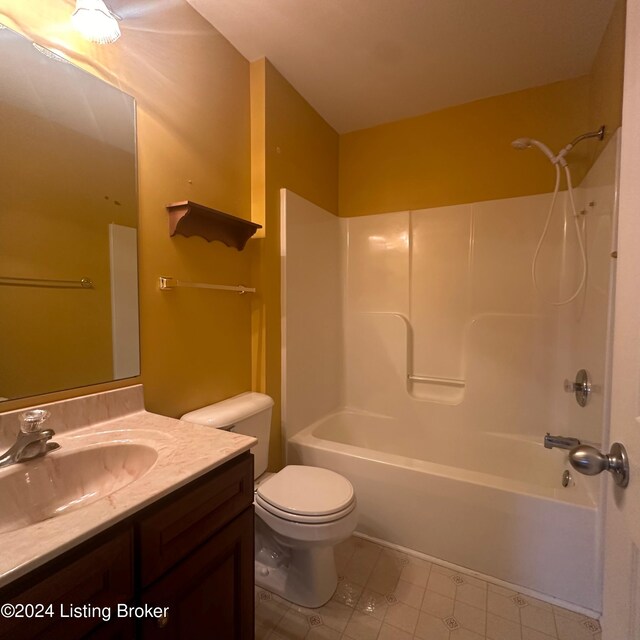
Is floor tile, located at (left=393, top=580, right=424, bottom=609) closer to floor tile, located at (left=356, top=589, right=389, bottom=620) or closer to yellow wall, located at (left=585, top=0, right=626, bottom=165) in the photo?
floor tile, located at (left=356, top=589, right=389, bottom=620)

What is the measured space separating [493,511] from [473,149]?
212 cm

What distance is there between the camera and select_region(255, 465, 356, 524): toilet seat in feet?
4.26

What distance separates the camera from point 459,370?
2.28 meters

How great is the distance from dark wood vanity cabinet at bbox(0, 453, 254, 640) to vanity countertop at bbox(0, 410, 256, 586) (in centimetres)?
3

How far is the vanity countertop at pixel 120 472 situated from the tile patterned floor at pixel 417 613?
2.97ft

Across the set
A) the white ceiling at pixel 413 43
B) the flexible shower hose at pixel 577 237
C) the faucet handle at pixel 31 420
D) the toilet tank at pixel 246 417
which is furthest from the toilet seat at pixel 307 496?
the white ceiling at pixel 413 43

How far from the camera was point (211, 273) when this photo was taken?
1.58m

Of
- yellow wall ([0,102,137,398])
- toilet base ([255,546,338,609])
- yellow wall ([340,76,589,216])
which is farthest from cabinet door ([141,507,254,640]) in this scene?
yellow wall ([340,76,589,216])

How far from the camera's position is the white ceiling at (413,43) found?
1.48m

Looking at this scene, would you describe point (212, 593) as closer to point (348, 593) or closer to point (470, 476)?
point (348, 593)

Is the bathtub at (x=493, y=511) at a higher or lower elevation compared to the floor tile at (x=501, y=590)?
higher

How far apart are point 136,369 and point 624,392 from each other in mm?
1389

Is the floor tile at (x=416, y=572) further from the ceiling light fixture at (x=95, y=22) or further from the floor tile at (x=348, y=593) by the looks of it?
the ceiling light fixture at (x=95, y=22)

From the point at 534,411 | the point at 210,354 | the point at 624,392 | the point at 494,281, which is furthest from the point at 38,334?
the point at 534,411
